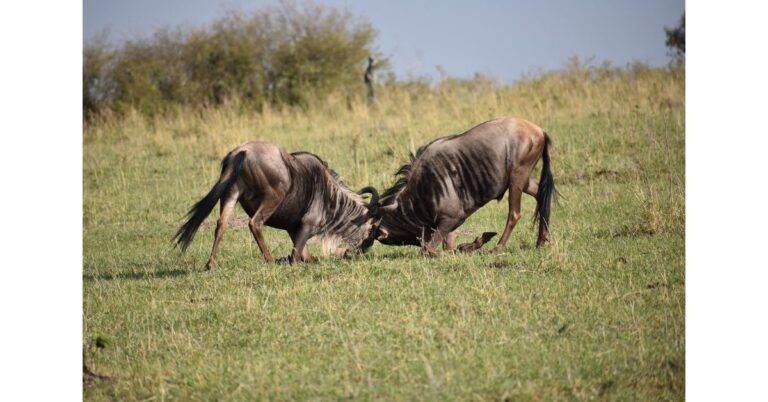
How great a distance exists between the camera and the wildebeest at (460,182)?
8.56 meters

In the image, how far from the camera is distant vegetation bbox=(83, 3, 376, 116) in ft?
69.7

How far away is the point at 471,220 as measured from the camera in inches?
427

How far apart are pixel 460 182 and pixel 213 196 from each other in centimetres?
223

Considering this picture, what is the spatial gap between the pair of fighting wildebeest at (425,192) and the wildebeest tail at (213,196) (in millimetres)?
128

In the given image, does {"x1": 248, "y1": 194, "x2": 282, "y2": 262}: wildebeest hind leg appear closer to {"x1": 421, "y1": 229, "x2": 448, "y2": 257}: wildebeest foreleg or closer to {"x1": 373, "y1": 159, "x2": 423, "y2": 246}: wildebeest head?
{"x1": 373, "y1": 159, "x2": 423, "y2": 246}: wildebeest head

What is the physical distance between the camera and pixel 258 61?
22.7 metres

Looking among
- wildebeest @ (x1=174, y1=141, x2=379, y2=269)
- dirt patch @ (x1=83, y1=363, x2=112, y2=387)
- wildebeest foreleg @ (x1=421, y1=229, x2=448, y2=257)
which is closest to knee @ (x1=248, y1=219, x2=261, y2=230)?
wildebeest @ (x1=174, y1=141, x2=379, y2=269)

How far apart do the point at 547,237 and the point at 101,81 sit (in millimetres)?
9890
